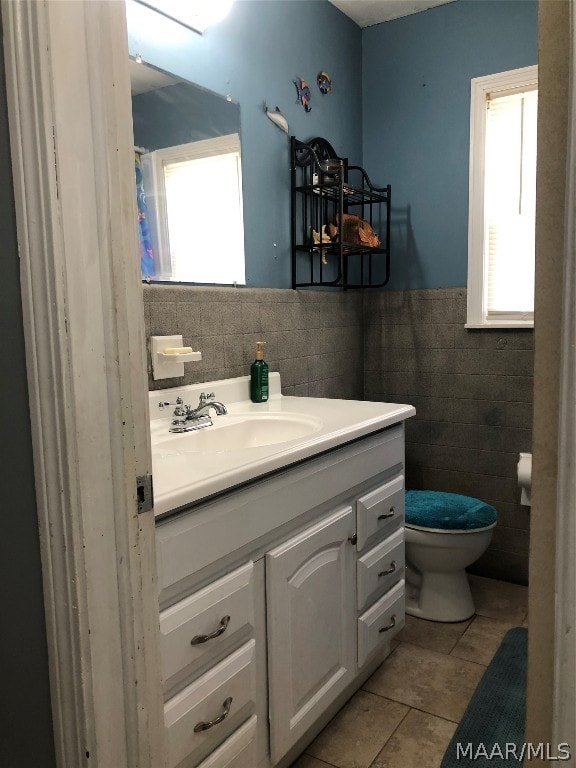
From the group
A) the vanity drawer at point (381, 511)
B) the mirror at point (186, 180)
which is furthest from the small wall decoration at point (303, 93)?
the vanity drawer at point (381, 511)

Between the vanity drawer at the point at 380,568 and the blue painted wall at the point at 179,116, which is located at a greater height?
the blue painted wall at the point at 179,116

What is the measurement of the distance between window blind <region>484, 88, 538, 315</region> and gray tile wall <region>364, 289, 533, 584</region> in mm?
162

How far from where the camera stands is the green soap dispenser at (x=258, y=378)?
201 cm

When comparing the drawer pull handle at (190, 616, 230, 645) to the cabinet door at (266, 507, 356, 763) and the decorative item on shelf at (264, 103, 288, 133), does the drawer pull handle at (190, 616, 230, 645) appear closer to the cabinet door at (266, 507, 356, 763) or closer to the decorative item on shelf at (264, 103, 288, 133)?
the cabinet door at (266, 507, 356, 763)

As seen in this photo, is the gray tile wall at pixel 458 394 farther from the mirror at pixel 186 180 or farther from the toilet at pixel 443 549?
the mirror at pixel 186 180

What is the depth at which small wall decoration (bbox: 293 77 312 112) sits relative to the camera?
227 centimetres

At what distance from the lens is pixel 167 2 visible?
1662 mm

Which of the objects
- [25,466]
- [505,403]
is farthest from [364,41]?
[25,466]

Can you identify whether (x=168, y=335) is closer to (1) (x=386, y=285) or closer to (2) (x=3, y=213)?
(2) (x=3, y=213)

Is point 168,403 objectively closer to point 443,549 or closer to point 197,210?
point 197,210

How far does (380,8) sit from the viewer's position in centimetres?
251

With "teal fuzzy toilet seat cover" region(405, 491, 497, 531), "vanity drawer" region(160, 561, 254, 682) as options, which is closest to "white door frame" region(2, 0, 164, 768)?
"vanity drawer" region(160, 561, 254, 682)

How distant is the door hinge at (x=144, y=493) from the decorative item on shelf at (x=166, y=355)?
0.86 metres

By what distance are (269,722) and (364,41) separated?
9.02 ft
